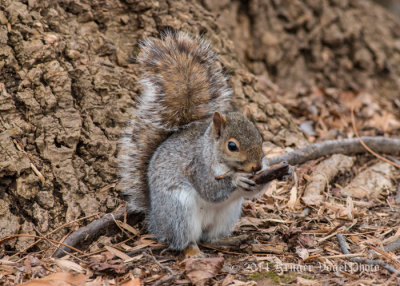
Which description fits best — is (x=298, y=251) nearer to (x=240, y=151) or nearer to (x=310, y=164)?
(x=240, y=151)

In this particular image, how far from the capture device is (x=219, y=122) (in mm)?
2332

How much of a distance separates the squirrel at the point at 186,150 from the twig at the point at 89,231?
0.17 meters

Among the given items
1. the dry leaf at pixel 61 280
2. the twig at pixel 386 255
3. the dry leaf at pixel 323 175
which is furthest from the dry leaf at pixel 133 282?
the dry leaf at pixel 323 175

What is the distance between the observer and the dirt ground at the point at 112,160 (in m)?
2.21

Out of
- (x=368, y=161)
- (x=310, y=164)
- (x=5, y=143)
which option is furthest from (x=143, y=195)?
(x=368, y=161)

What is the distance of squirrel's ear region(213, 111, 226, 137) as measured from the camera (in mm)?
2316

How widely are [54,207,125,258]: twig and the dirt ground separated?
0.06m

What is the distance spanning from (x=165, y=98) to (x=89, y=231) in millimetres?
819

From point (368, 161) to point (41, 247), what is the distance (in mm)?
2346

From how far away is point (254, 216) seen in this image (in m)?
2.81

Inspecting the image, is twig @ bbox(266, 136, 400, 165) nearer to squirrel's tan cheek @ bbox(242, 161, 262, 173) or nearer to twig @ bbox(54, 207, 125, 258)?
squirrel's tan cheek @ bbox(242, 161, 262, 173)

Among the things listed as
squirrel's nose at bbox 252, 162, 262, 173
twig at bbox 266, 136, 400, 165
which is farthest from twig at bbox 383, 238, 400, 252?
twig at bbox 266, 136, 400, 165

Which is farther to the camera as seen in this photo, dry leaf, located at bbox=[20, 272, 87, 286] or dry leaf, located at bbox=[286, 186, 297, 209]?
dry leaf, located at bbox=[286, 186, 297, 209]

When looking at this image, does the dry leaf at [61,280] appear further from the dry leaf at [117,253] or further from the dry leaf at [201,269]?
the dry leaf at [201,269]
